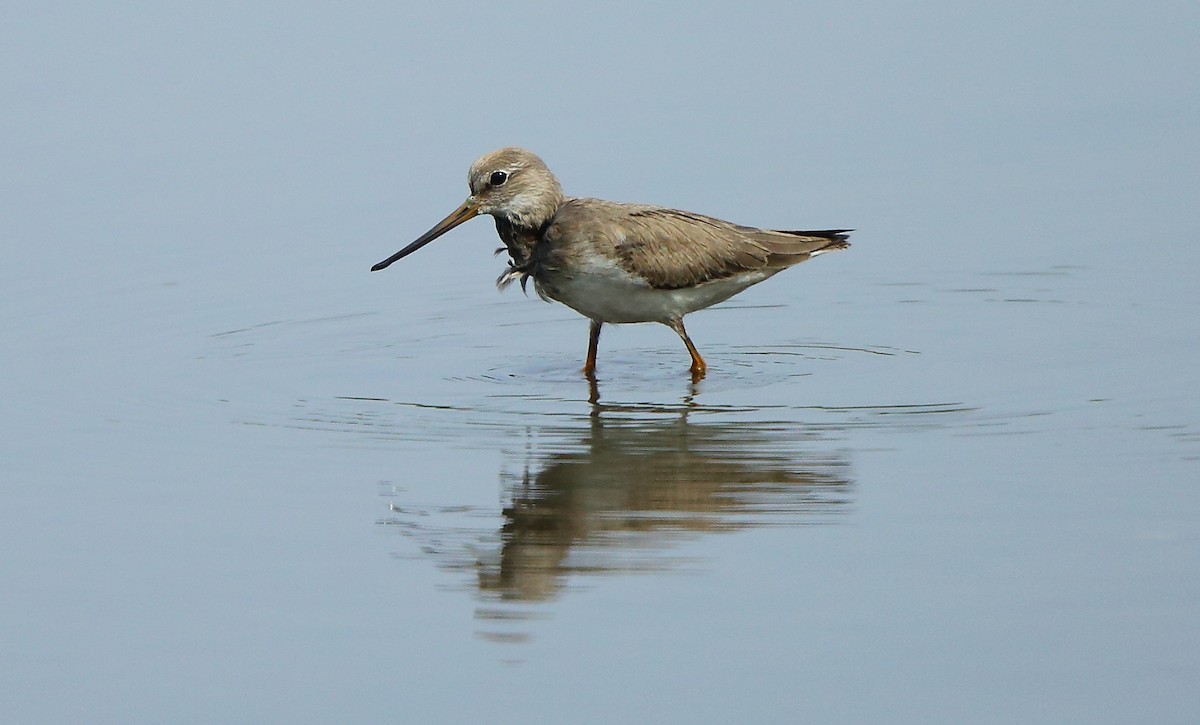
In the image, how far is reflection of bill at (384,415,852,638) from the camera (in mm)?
7277

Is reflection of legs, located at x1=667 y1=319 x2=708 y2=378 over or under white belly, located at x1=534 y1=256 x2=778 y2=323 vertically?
under

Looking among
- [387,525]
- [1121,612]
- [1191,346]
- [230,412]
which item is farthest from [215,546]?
[1191,346]

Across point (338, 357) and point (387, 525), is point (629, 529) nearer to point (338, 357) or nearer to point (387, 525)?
point (387, 525)

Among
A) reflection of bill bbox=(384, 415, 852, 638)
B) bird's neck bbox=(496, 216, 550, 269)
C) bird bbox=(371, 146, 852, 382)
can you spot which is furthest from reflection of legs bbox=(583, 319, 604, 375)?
reflection of bill bbox=(384, 415, 852, 638)

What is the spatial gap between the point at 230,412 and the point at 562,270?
2.32 meters

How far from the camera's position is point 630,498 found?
8.16 m

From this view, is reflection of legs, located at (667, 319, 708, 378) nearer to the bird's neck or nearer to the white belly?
the white belly

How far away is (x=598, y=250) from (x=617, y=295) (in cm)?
32

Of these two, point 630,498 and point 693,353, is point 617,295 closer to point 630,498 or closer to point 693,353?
point 693,353

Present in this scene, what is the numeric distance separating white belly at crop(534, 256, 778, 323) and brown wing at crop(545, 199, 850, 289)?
73mm

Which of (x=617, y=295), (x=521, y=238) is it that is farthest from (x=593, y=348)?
(x=521, y=238)

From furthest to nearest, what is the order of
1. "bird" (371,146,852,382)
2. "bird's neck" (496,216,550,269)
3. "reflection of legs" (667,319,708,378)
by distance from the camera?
"bird's neck" (496,216,550,269), "bird" (371,146,852,382), "reflection of legs" (667,319,708,378)

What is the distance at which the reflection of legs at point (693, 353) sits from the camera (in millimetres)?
11156

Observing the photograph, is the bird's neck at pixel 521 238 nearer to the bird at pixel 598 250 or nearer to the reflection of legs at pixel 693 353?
the bird at pixel 598 250
